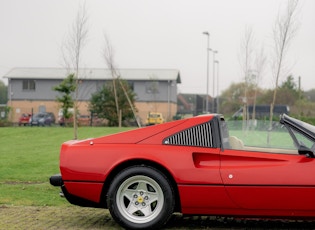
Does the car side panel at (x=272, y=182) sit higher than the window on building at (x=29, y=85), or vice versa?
the window on building at (x=29, y=85)

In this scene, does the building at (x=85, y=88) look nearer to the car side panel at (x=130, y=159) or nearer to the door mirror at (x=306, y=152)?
the car side panel at (x=130, y=159)

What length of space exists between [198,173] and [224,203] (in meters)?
0.40

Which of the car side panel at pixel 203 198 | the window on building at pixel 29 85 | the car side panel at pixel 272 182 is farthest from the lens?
the window on building at pixel 29 85

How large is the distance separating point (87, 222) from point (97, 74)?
186ft

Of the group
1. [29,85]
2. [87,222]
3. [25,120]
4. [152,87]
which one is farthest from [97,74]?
[87,222]

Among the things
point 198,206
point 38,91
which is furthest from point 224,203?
point 38,91

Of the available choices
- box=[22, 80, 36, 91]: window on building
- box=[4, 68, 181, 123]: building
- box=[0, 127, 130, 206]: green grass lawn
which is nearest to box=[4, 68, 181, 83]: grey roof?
box=[4, 68, 181, 123]: building

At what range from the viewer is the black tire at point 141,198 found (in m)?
5.44

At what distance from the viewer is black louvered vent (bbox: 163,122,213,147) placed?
18.3 feet

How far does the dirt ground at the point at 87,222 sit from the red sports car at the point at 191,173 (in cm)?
33

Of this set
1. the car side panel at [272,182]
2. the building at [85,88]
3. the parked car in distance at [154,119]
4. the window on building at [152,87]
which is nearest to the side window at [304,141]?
the car side panel at [272,182]

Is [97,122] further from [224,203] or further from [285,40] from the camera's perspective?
[224,203]

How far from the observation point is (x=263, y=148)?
18.6 feet

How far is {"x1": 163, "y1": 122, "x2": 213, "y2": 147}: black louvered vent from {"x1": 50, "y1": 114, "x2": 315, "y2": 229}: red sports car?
0.03 feet
